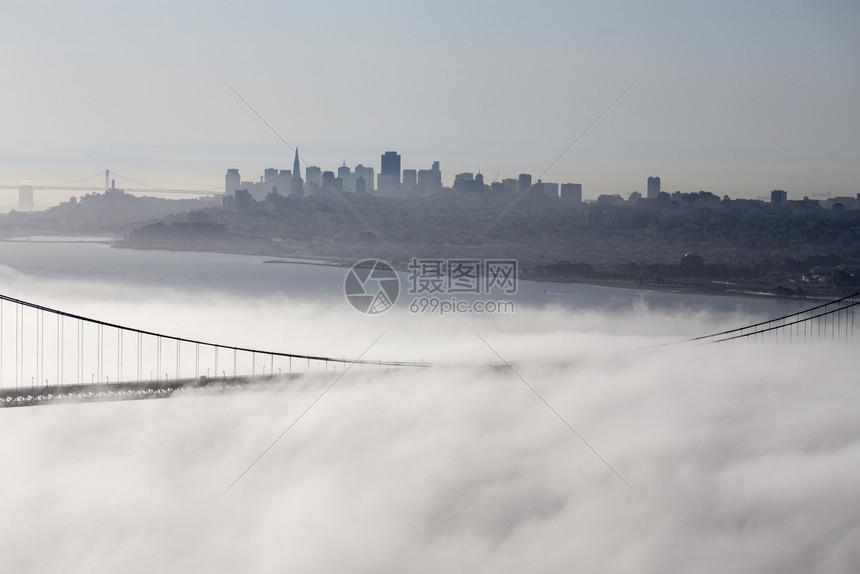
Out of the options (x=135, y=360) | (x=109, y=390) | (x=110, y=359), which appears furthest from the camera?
(x=110, y=359)

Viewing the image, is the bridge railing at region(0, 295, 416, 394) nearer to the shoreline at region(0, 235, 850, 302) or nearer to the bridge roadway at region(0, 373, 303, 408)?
the bridge roadway at region(0, 373, 303, 408)

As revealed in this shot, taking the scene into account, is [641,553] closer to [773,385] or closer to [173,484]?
[173,484]

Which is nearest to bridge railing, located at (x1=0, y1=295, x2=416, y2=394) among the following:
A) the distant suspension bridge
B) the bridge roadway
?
the distant suspension bridge

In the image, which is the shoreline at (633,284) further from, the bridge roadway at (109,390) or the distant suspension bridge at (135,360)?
the bridge roadway at (109,390)

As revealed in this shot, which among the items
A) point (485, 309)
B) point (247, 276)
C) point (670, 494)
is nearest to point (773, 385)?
point (670, 494)

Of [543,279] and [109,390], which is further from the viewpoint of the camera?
[543,279]

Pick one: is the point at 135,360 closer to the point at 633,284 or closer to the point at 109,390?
the point at 109,390

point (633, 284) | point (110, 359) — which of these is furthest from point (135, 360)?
point (633, 284)
